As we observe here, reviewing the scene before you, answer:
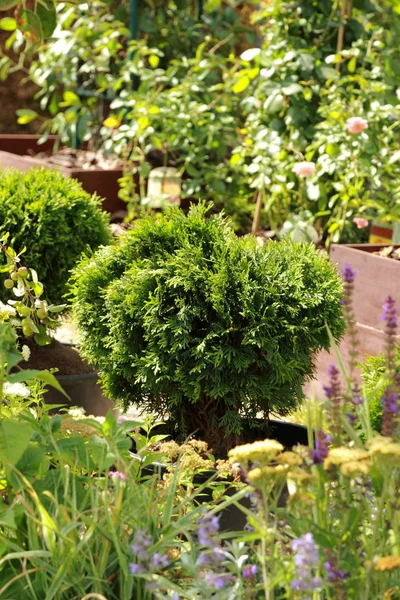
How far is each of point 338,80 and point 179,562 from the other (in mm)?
4208

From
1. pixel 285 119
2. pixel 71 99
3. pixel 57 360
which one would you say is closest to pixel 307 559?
pixel 57 360

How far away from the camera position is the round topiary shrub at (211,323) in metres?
2.66

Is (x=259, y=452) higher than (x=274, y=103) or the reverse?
the reverse

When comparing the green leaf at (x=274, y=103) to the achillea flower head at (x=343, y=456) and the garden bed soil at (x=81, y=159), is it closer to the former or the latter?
the garden bed soil at (x=81, y=159)

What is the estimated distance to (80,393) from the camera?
3.79 metres

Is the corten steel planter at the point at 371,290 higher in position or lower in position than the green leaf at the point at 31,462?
lower

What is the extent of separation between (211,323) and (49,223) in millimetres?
1492

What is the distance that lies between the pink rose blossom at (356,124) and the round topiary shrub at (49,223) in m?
1.52

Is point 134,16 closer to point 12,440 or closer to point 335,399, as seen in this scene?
point 12,440

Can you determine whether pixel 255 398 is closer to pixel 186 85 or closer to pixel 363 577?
pixel 363 577

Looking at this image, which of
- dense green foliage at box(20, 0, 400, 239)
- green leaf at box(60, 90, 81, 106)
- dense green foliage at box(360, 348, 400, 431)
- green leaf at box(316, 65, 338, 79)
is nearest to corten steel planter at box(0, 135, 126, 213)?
dense green foliage at box(20, 0, 400, 239)

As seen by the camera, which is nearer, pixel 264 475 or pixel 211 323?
pixel 264 475

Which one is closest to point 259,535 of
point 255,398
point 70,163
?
point 255,398

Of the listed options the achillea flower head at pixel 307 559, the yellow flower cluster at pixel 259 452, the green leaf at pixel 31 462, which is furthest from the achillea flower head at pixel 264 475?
the green leaf at pixel 31 462
